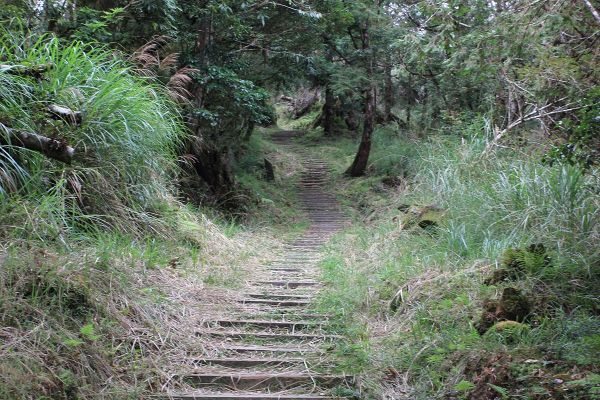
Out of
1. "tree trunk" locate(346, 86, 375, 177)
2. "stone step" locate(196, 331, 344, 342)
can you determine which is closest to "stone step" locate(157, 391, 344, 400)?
"stone step" locate(196, 331, 344, 342)

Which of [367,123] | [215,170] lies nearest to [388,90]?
[367,123]

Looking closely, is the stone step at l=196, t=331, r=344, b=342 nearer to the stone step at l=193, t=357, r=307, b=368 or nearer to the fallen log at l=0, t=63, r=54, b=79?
the stone step at l=193, t=357, r=307, b=368

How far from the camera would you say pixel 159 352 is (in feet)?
14.6

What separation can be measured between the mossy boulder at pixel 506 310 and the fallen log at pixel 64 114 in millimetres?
3702

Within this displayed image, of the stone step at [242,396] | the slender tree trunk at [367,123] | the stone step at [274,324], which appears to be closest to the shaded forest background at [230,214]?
the stone step at [242,396]

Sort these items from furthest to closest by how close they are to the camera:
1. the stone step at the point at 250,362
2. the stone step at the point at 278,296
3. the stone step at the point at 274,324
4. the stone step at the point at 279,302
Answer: the stone step at the point at 278,296
the stone step at the point at 279,302
the stone step at the point at 274,324
the stone step at the point at 250,362

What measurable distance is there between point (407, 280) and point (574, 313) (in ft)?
6.07

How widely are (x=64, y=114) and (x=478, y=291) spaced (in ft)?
13.4

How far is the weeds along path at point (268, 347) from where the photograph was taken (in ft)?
13.9

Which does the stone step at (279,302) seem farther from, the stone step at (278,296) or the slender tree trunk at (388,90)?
the slender tree trunk at (388,90)

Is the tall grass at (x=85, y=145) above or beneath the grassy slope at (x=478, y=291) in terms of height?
above

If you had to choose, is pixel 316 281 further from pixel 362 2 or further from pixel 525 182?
pixel 362 2

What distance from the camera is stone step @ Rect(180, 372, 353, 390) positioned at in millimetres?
4262

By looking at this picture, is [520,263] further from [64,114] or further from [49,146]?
[64,114]
